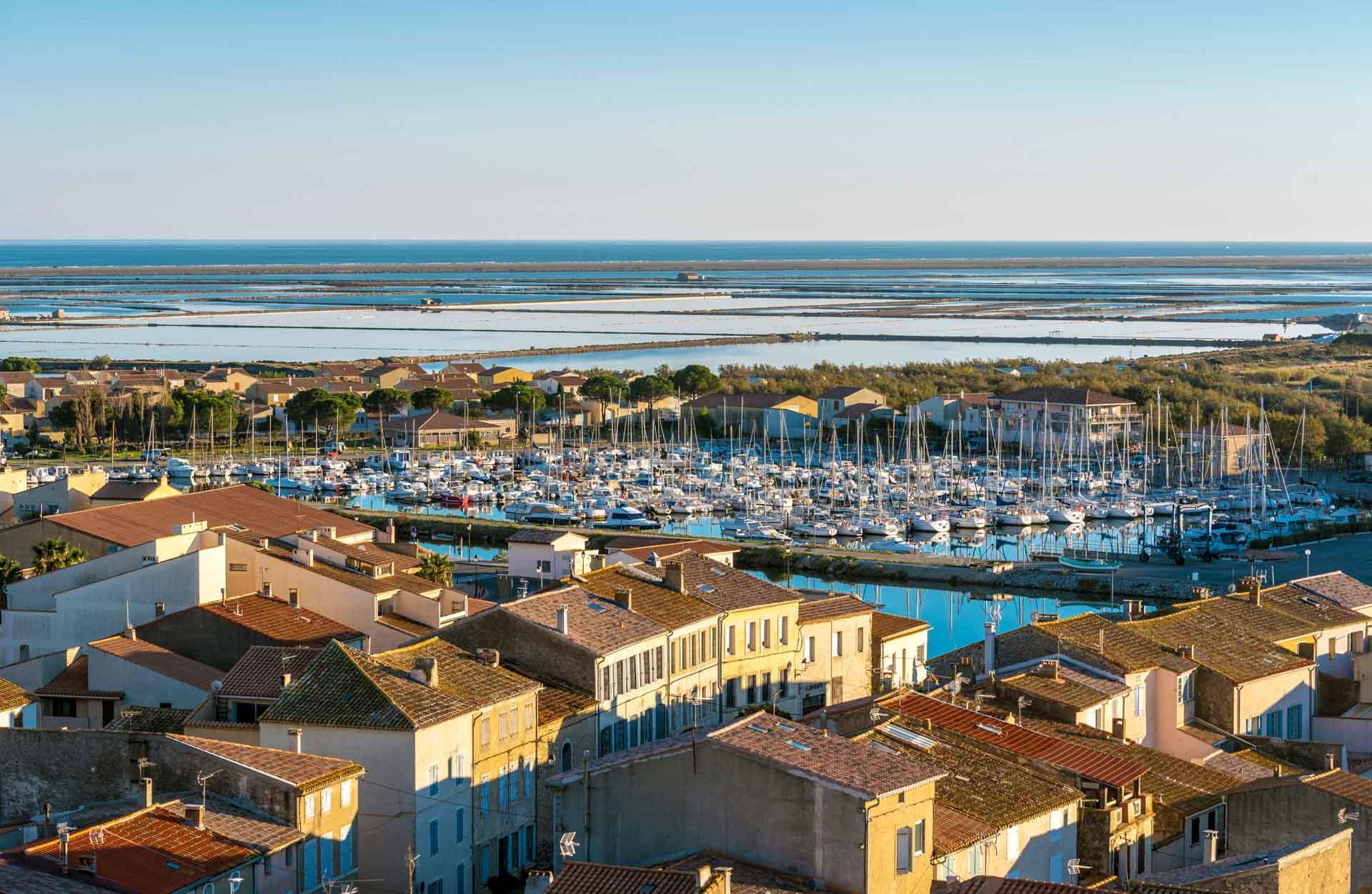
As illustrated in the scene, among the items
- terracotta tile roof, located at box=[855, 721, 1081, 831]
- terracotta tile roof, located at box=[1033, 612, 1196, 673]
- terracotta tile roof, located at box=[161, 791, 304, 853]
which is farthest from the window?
terracotta tile roof, located at box=[161, 791, 304, 853]

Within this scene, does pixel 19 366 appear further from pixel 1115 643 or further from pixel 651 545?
pixel 1115 643

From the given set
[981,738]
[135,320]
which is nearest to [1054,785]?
[981,738]

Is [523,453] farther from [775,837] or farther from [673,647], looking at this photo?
[775,837]

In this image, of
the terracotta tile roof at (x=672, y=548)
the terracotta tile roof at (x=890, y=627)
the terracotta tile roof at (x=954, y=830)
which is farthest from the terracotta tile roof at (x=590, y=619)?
the terracotta tile roof at (x=672, y=548)

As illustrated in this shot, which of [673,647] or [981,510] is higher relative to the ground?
[673,647]

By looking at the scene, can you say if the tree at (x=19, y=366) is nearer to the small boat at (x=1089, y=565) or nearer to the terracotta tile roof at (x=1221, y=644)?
the small boat at (x=1089, y=565)

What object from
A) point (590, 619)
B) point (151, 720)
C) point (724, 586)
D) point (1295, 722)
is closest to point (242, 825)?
point (151, 720)

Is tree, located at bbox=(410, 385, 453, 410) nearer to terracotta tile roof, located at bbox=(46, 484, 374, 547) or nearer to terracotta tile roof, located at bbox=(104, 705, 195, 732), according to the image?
terracotta tile roof, located at bbox=(46, 484, 374, 547)
